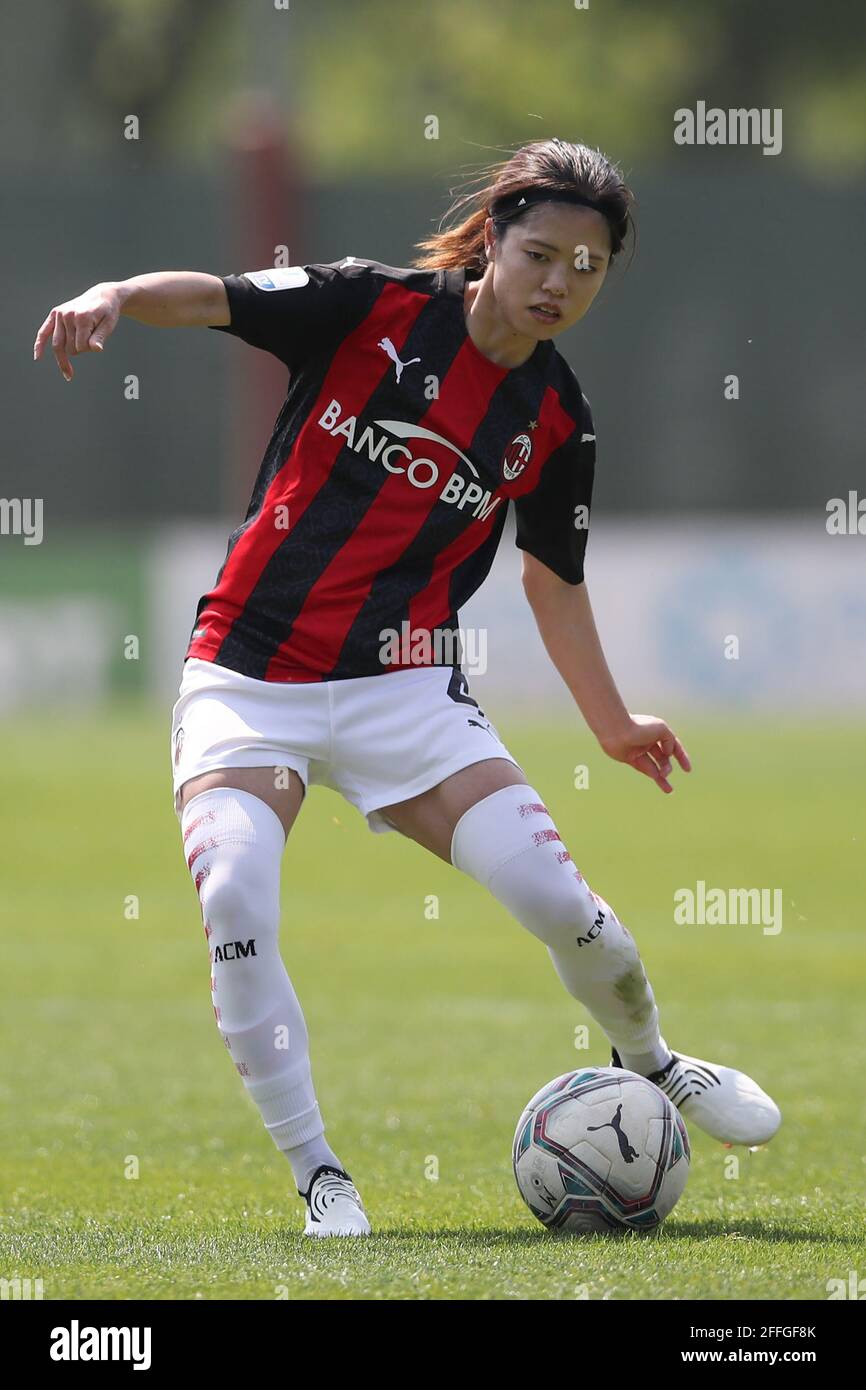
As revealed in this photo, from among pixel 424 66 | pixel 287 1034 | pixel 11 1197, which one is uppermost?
pixel 424 66

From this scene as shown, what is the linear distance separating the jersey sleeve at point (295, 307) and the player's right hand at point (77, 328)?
15.4 inches

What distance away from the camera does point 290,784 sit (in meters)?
4.37

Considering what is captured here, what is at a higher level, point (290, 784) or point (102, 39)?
point (102, 39)

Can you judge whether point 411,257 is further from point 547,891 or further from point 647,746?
point 547,891

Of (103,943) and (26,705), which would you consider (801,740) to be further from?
(103,943)

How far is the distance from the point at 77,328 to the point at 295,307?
64 centimetres

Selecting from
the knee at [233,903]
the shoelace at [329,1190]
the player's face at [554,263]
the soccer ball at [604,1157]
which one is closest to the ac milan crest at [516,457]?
the player's face at [554,263]

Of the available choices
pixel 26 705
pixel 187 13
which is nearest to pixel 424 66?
pixel 187 13

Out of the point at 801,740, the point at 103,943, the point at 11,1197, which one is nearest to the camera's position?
the point at 11,1197

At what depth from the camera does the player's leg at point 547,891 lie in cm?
437

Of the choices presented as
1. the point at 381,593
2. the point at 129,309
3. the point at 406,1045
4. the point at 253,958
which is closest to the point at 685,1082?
the point at 253,958

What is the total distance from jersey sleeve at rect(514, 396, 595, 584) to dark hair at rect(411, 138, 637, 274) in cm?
46

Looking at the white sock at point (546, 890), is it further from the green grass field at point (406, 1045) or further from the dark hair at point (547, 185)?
the dark hair at point (547, 185)
